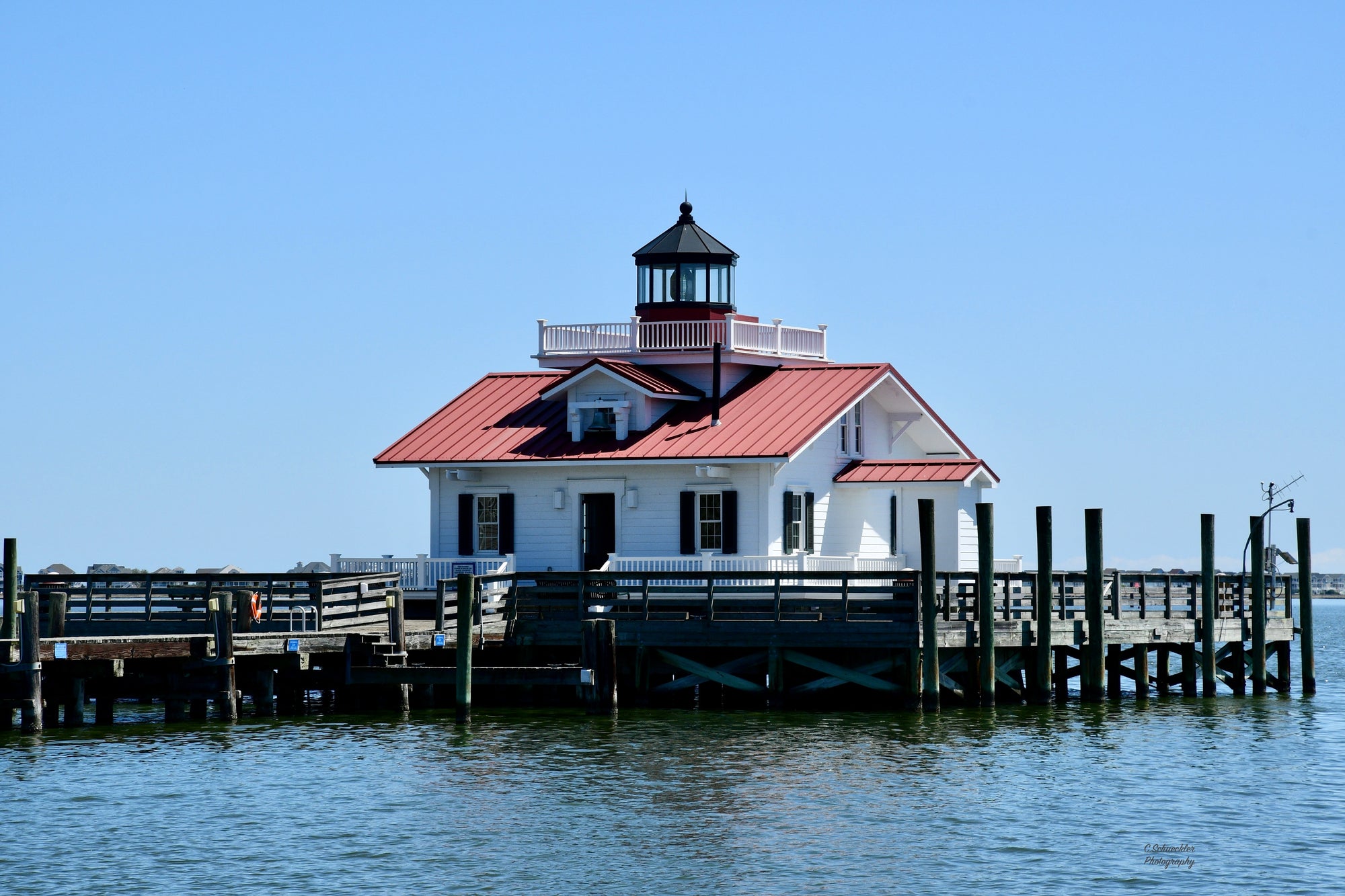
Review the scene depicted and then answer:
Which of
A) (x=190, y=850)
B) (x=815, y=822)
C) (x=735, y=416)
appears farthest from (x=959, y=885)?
(x=735, y=416)

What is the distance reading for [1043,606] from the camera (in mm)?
34375

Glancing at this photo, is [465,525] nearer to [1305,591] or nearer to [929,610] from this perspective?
[929,610]

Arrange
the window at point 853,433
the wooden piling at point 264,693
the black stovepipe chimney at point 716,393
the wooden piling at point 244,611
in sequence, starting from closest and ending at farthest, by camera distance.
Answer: the wooden piling at point 244,611 → the wooden piling at point 264,693 → the black stovepipe chimney at point 716,393 → the window at point 853,433

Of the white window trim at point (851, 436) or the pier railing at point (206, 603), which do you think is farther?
the white window trim at point (851, 436)

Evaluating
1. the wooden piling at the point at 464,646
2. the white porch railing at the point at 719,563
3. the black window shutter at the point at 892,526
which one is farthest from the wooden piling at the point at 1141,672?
the wooden piling at the point at 464,646

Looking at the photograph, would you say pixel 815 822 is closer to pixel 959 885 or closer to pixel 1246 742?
pixel 959 885

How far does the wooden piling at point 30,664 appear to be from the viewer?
95.8 ft

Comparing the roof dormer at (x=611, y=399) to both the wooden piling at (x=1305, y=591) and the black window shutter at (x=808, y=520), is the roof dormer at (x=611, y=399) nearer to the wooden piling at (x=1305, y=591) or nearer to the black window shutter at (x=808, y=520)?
the black window shutter at (x=808, y=520)

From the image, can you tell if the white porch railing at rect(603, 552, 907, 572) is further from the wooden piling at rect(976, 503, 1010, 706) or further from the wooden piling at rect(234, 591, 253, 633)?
the wooden piling at rect(234, 591, 253, 633)

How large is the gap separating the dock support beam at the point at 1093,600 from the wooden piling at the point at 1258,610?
4264 millimetres

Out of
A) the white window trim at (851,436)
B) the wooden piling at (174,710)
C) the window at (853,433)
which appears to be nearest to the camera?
the wooden piling at (174,710)

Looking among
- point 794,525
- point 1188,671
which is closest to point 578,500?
point 794,525

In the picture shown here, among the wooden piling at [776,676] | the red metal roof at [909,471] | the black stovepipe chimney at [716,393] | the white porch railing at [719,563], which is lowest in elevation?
the wooden piling at [776,676]

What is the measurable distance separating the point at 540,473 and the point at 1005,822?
1862 centimetres
